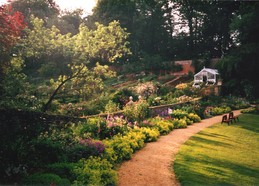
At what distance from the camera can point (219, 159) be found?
952cm

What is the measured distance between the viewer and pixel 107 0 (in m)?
10.2

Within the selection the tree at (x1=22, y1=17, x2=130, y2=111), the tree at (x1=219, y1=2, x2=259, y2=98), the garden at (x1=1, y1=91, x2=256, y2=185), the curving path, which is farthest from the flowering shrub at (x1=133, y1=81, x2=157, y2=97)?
the curving path

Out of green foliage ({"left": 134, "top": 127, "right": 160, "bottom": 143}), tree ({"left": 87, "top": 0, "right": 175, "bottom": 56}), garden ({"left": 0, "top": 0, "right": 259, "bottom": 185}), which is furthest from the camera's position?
tree ({"left": 87, "top": 0, "right": 175, "bottom": 56})

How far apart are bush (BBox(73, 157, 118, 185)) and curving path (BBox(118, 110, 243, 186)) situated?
0.36 m

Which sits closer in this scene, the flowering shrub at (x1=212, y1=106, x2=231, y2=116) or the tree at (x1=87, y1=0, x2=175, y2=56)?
the flowering shrub at (x1=212, y1=106, x2=231, y2=116)

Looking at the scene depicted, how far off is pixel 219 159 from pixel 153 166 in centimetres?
269

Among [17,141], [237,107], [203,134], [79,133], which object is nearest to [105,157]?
[79,133]

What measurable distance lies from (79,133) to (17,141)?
389 centimetres

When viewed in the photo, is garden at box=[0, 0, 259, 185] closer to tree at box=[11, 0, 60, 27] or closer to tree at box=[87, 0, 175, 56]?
tree at box=[87, 0, 175, 56]

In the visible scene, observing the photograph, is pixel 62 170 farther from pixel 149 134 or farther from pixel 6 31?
pixel 149 134

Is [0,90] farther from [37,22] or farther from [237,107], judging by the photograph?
[237,107]

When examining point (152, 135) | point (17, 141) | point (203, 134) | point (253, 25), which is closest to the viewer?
point (17, 141)

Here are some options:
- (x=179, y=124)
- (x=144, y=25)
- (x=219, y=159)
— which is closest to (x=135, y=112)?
(x=179, y=124)

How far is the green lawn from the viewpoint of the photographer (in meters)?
7.59
